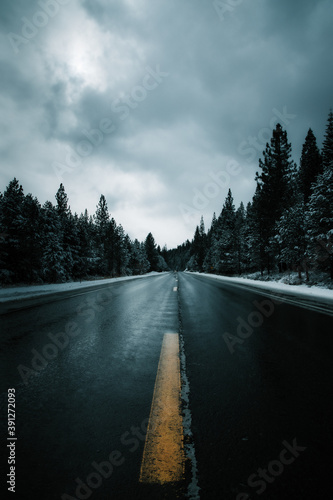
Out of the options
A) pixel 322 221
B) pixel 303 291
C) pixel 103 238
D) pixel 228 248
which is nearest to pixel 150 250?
pixel 103 238

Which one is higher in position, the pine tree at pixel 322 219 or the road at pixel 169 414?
the pine tree at pixel 322 219

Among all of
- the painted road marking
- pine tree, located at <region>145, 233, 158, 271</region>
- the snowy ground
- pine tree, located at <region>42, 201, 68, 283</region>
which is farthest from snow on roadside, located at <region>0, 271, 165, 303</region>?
pine tree, located at <region>145, 233, 158, 271</region>

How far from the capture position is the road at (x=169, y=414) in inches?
44.1

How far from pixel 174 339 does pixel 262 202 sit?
29.5m

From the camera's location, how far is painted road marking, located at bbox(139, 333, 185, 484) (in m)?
1.16

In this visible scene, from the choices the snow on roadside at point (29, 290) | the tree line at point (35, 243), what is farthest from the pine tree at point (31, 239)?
the snow on roadside at point (29, 290)

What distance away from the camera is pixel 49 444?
4.54 ft

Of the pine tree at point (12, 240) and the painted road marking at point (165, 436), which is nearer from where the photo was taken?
the painted road marking at point (165, 436)

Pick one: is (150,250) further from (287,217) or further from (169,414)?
(169,414)

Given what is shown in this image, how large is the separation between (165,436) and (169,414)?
9.1 inches

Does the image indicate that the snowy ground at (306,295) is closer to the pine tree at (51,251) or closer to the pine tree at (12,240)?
the pine tree at (12,240)

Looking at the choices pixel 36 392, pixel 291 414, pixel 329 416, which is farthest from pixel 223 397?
pixel 36 392

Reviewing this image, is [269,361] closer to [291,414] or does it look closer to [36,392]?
[291,414]

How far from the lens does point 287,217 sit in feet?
66.7
